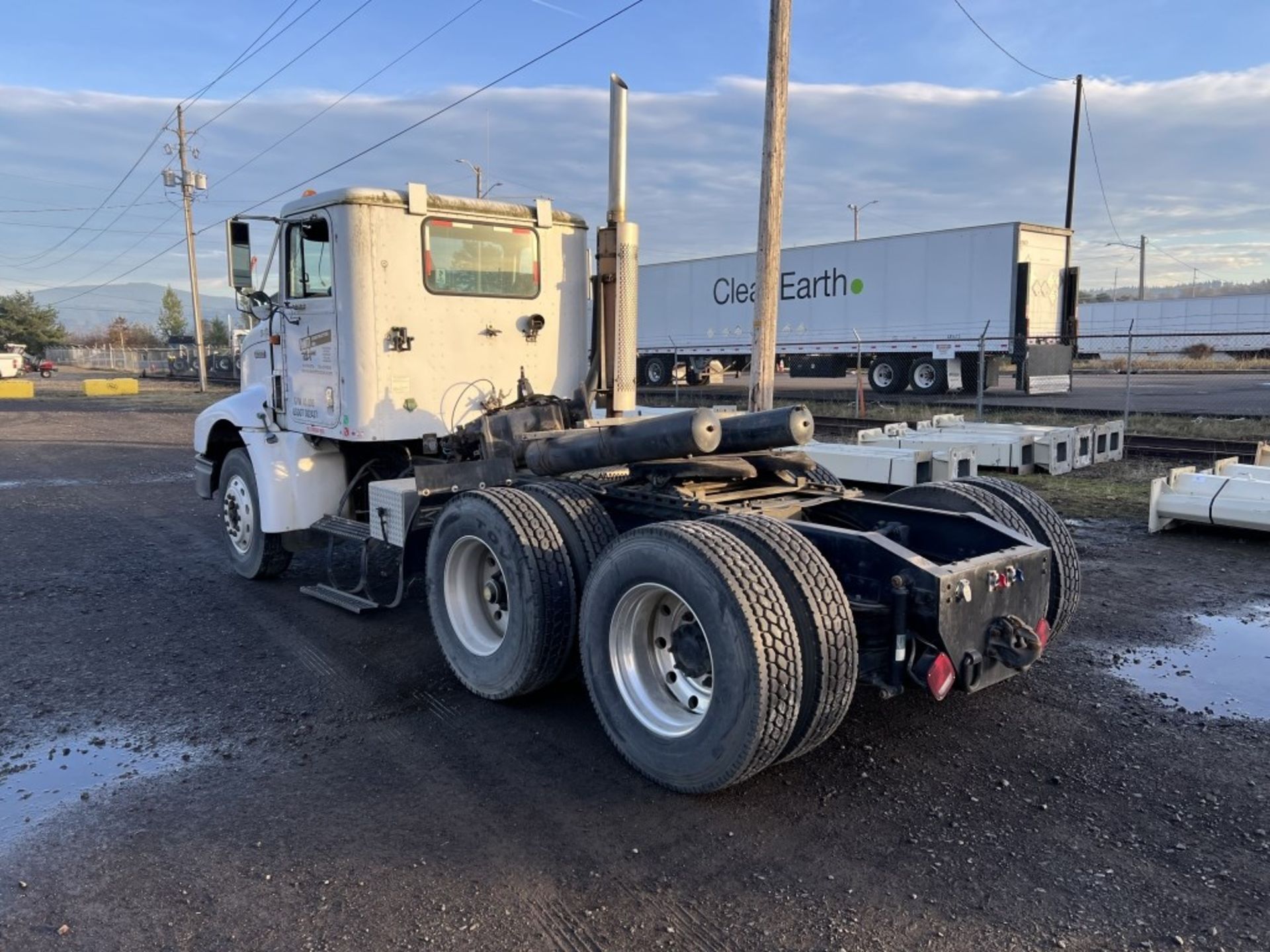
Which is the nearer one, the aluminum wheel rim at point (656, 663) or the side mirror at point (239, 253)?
the aluminum wheel rim at point (656, 663)

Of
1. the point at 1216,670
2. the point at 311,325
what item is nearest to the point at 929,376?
the point at 1216,670

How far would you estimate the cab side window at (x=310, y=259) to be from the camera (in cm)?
622

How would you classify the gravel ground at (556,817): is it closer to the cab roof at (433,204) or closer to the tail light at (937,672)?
the tail light at (937,672)

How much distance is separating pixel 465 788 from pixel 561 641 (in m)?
0.90

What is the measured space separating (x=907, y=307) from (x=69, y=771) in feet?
80.2

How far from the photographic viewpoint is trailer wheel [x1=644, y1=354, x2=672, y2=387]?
109 ft

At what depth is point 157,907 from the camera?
3137 millimetres

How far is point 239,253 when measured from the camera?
6.62 meters

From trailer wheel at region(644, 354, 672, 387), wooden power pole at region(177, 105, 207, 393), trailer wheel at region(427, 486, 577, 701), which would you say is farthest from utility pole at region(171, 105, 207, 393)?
trailer wheel at region(427, 486, 577, 701)

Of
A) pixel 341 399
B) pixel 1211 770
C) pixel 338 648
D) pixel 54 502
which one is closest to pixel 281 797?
pixel 338 648

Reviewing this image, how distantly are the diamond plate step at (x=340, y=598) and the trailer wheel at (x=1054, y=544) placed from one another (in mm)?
3855

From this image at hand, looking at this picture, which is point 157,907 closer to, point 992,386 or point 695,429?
point 695,429

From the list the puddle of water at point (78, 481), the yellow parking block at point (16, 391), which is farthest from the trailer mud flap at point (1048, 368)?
the yellow parking block at point (16, 391)

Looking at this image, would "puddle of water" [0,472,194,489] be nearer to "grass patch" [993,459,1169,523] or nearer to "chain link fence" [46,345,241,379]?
"grass patch" [993,459,1169,523]
